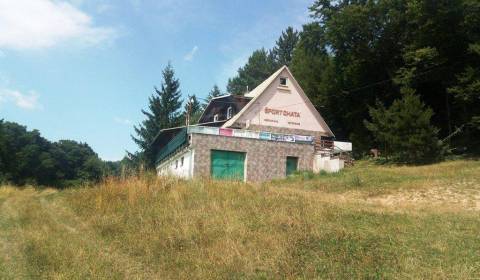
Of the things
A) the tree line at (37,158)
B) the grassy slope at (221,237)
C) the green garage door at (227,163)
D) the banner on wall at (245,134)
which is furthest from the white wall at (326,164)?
the tree line at (37,158)

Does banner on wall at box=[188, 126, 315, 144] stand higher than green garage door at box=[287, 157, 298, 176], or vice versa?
banner on wall at box=[188, 126, 315, 144]

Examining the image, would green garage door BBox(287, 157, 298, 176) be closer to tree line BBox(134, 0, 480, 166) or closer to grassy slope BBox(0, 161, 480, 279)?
tree line BBox(134, 0, 480, 166)

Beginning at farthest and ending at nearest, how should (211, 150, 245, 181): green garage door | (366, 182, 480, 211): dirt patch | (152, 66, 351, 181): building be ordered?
(211, 150, 245, 181): green garage door → (152, 66, 351, 181): building → (366, 182, 480, 211): dirt patch

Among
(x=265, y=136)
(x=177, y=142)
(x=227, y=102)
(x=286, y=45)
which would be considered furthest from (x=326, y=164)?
(x=286, y=45)

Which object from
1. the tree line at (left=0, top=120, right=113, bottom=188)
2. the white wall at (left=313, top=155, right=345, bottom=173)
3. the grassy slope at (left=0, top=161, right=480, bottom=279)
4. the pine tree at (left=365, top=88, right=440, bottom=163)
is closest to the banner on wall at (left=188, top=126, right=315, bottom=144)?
the white wall at (left=313, top=155, right=345, bottom=173)

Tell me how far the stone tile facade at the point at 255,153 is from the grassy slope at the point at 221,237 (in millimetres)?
13656

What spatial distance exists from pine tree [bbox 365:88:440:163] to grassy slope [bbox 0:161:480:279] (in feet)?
55.8

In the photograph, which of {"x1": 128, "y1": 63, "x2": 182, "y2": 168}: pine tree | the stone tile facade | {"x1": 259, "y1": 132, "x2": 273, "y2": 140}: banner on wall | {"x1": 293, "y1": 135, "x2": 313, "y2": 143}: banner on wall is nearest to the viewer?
the stone tile facade

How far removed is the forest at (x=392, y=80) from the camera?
30.5m

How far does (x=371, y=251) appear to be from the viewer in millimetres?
6844

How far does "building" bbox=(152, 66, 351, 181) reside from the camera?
90.2ft

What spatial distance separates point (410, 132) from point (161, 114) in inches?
1466

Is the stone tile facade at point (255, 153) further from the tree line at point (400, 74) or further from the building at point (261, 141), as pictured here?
the tree line at point (400, 74)

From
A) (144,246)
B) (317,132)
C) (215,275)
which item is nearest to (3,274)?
(144,246)
